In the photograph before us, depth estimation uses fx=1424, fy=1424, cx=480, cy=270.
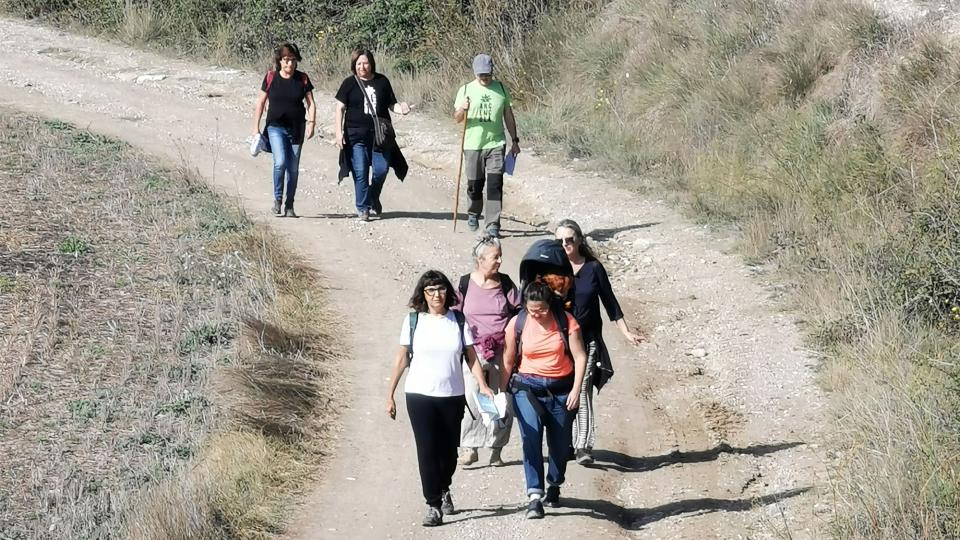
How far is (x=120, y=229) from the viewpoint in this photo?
14328 millimetres

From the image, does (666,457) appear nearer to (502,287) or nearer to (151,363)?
(502,287)

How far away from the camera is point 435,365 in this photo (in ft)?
25.5

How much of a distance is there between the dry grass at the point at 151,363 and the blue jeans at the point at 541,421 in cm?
159

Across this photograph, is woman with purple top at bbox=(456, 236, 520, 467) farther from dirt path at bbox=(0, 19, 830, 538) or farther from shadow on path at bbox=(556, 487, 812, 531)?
dirt path at bbox=(0, 19, 830, 538)

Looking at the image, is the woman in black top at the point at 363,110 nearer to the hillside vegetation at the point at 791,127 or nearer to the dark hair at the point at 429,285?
Answer: the hillside vegetation at the point at 791,127

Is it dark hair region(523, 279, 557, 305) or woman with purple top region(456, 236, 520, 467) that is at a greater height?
dark hair region(523, 279, 557, 305)

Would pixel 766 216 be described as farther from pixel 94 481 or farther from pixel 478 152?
pixel 94 481

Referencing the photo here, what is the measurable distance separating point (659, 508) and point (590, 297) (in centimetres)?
133

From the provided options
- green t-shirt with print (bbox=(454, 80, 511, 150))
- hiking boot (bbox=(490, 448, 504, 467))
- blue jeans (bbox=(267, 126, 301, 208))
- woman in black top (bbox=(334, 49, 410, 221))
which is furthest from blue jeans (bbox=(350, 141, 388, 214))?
hiking boot (bbox=(490, 448, 504, 467))

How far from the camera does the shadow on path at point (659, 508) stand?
27.4 feet

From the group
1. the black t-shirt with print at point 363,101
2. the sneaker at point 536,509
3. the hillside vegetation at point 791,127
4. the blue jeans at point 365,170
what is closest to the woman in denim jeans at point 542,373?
the sneaker at point 536,509

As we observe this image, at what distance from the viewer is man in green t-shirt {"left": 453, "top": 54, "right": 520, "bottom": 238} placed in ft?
42.1

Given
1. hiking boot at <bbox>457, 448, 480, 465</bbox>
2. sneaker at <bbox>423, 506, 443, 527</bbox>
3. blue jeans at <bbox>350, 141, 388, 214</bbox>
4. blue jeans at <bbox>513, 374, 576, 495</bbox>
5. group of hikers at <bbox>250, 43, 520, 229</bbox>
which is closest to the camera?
blue jeans at <bbox>513, 374, 576, 495</bbox>

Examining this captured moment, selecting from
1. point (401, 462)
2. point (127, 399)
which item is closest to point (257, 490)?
point (401, 462)
